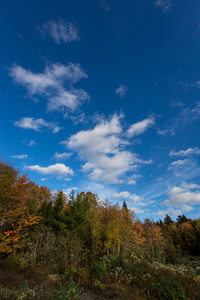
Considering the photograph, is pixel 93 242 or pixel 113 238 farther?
pixel 113 238

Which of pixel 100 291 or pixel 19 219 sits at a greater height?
pixel 19 219

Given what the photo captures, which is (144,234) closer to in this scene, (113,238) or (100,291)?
(113,238)

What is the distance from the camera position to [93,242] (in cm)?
1554

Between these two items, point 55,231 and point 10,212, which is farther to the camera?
point 55,231

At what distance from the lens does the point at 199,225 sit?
40.8 metres

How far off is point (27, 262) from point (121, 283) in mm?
8300

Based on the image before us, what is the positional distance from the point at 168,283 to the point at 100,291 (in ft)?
12.3

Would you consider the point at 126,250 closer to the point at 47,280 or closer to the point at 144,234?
the point at 47,280

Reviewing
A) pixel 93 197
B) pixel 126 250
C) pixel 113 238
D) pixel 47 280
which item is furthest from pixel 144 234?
pixel 47 280

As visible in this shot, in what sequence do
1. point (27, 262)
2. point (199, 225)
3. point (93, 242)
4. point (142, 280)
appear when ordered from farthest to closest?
1. point (199, 225)
2. point (93, 242)
3. point (27, 262)
4. point (142, 280)

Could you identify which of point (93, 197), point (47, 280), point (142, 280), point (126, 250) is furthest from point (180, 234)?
point (47, 280)

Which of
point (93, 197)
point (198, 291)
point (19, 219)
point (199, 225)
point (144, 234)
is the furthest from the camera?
point (199, 225)

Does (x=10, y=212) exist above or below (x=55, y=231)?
above

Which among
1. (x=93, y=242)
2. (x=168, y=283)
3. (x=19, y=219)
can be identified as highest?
(x=19, y=219)
